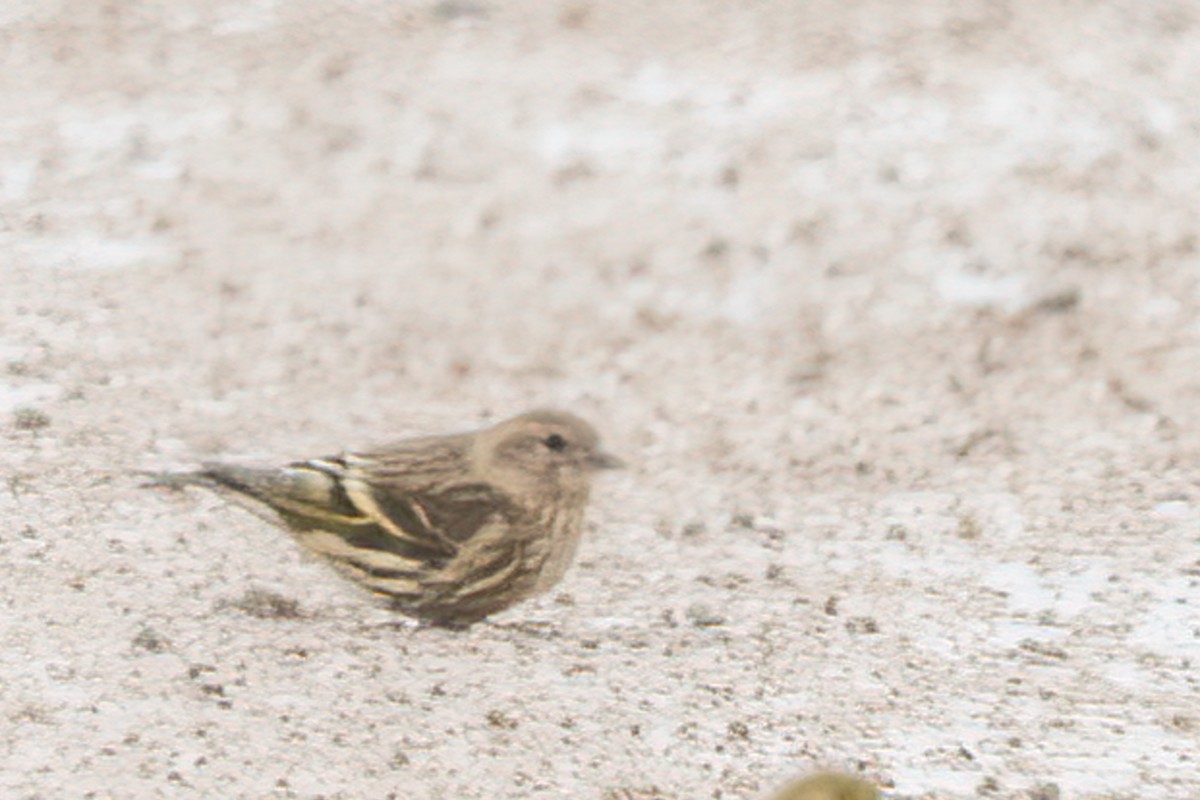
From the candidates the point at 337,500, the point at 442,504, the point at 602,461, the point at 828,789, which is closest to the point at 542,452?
the point at 602,461

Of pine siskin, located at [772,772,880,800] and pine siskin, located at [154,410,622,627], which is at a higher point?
pine siskin, located at [154,410,622,627]

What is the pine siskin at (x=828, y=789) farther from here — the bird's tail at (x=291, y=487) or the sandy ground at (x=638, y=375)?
the bird's tail at (x=291, y=487)

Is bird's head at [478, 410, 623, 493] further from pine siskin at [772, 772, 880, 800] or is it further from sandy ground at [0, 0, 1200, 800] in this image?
pine siskin at [772, 772, 880, 800]

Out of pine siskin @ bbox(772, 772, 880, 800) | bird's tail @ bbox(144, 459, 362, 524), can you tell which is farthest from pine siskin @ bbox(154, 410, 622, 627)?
pine siskin @ bbox(772, 772, 880, 800)

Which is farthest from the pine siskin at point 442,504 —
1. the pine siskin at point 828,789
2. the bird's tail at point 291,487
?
the pine siskin at point 828,789

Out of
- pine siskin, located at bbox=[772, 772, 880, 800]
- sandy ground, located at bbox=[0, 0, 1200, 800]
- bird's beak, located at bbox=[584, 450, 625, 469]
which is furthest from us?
bird's beak, located at bbox=[584, 450, 625, 469]

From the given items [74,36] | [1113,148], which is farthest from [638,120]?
[74,36]

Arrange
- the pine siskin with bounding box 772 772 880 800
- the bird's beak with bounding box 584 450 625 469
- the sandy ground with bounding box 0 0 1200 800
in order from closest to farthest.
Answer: the pine siskin with bounding box 772 772 880 800 → the sandy ground with bounding box 0 0 1200 800 → the bird's beak with bounding box 584 450 625 469

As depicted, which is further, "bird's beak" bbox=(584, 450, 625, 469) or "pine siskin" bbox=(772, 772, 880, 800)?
"bird's beak" bbox=(584, 450, 625, 469)
